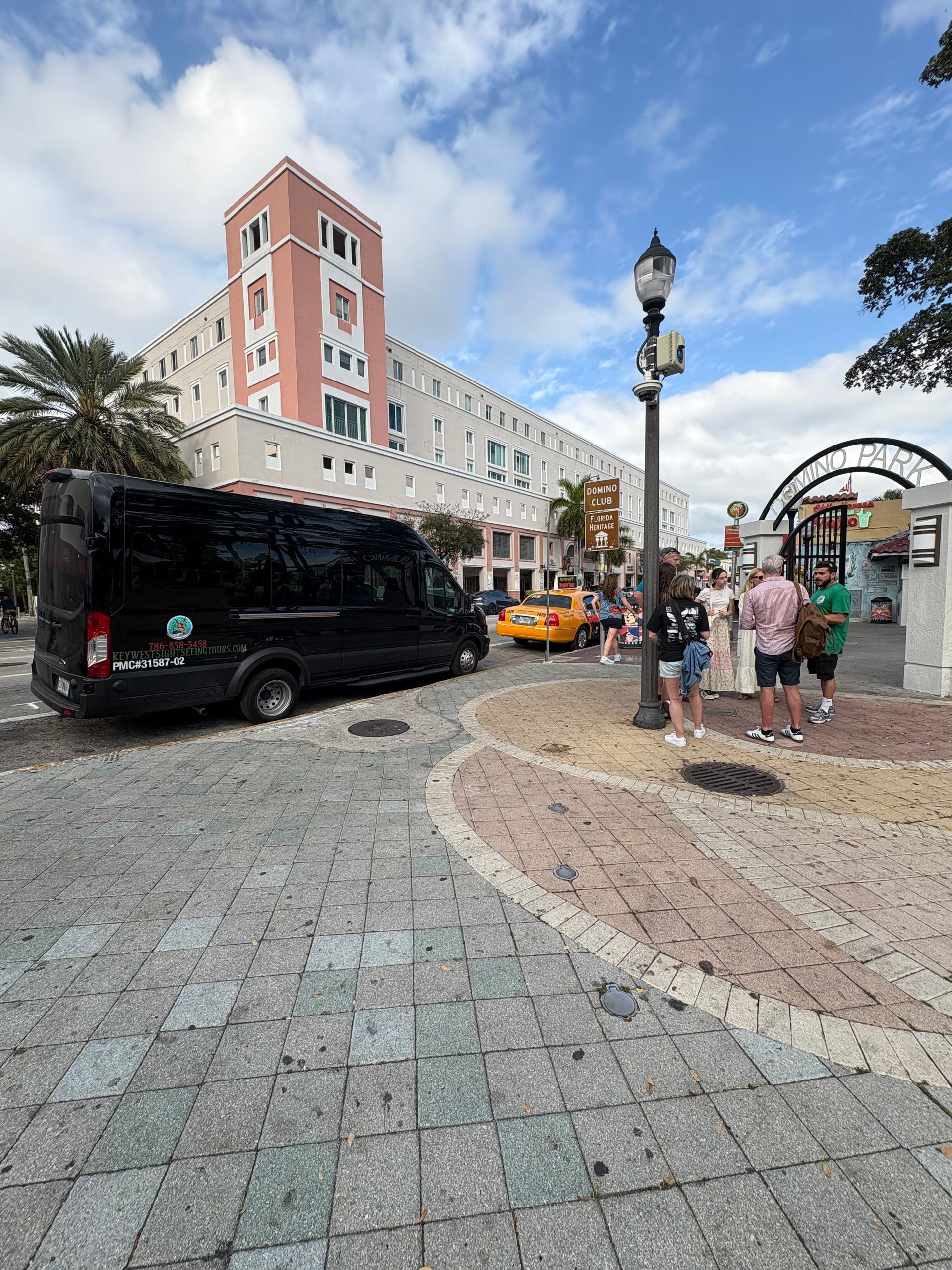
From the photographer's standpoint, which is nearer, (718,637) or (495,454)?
(718,637)

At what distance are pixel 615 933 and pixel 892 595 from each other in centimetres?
2581

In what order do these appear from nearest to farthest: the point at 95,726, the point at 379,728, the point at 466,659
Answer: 1. the point at 379,728
2. the point at 95,726
3. the point at 466,659

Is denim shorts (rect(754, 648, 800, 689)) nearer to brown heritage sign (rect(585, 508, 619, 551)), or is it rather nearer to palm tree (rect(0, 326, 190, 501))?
brown heritage sign (rect(585, 508, 619, 551))

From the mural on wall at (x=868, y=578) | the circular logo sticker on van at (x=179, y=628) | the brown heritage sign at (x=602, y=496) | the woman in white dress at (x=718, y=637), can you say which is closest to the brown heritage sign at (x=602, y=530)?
the brown heritage sign at (x=602, y=496)

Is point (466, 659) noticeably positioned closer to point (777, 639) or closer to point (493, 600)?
point (777, 639)

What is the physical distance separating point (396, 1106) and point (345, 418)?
35.0 metres

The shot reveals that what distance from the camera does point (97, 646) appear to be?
514 centimetres

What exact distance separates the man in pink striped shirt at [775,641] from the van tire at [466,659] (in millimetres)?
5216

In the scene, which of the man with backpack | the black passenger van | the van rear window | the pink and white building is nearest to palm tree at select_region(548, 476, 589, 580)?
the pink and white building

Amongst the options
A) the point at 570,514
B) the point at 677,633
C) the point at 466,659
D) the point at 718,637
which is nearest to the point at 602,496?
the point at 718,637

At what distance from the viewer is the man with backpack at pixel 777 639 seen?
548cm

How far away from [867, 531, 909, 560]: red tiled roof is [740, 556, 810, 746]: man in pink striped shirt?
19.8 meters

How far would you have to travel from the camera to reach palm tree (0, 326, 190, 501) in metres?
20.3

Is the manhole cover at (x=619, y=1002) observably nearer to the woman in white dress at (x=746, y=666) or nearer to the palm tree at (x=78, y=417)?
the woman in white dress at (x=746, y=666)
